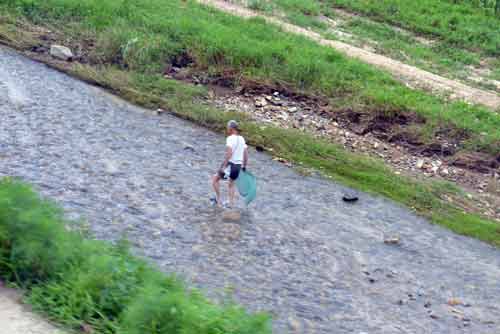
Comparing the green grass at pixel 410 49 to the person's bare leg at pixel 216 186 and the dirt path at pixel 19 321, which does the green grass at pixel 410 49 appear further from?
the dirt path at pixel 19 321

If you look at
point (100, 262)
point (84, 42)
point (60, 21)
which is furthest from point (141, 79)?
point (100, 262)

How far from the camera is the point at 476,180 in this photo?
14133 millimetres

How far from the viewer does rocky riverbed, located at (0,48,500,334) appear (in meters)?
9.13

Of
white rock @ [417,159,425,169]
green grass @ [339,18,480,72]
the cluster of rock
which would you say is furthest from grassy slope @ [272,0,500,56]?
white rock @ [417,159,425,169]

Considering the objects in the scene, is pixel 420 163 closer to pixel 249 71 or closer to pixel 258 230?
pixel 249 71

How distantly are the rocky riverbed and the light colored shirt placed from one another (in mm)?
793

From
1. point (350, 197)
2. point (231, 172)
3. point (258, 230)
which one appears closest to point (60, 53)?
point (231, 172)

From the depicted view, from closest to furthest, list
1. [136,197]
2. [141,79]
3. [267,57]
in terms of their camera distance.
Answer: [136,197] < [141,79] < [267,57]

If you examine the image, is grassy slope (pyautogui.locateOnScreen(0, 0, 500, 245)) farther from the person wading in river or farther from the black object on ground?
the person wading in river

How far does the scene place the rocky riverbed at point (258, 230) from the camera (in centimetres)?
913

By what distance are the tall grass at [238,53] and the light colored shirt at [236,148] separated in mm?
5618

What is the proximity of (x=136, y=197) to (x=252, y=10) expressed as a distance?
11.6 m

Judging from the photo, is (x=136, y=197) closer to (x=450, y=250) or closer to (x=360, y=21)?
(x=450, y=250)

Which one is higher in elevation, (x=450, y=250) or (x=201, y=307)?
(x=201, y=307)
